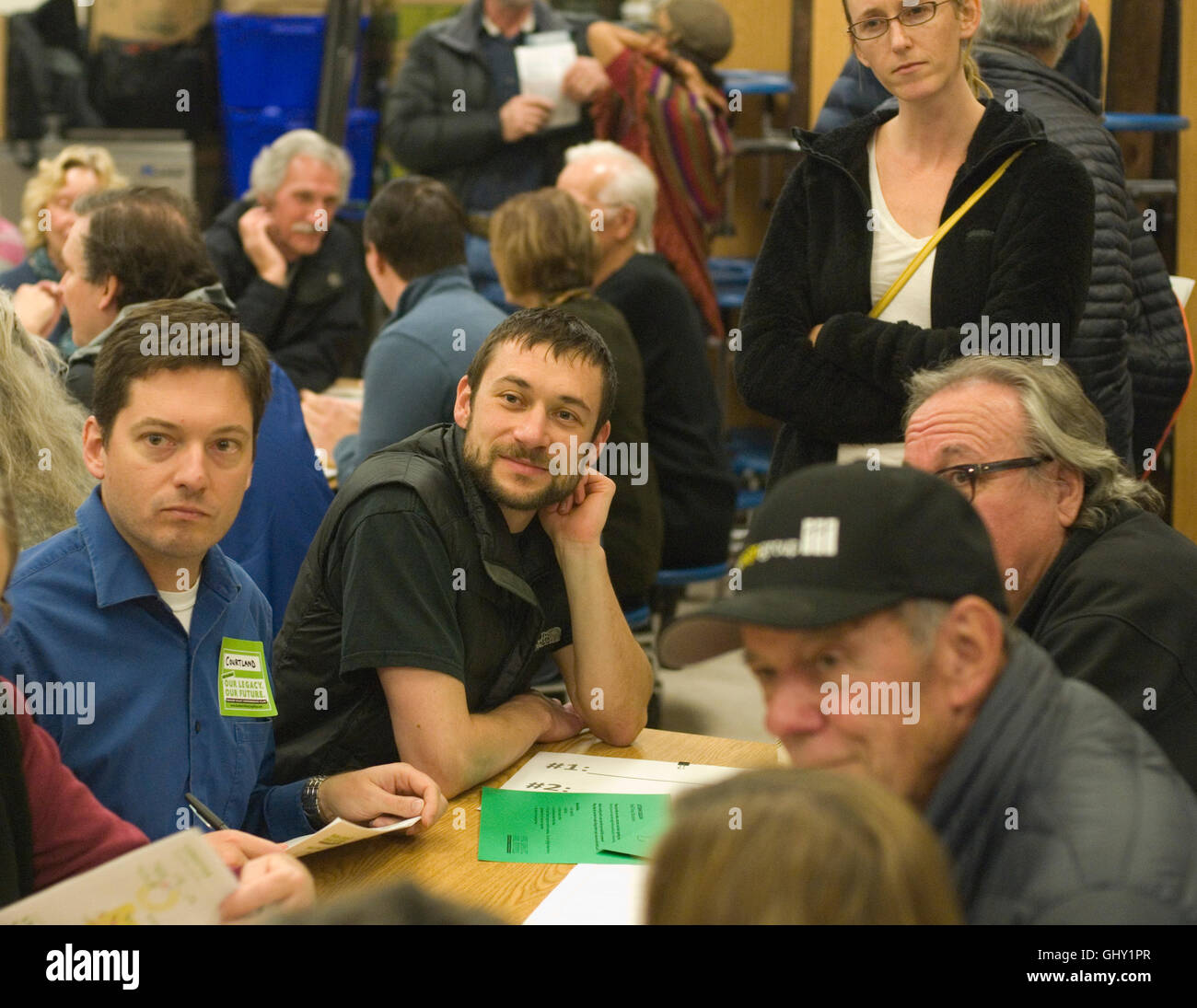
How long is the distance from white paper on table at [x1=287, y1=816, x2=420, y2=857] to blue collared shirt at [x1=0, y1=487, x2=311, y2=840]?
19 cm

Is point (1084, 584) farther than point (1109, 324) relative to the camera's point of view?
No

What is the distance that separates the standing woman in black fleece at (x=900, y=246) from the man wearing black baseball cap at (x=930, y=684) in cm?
117

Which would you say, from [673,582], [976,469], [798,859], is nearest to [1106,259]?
[976,469]

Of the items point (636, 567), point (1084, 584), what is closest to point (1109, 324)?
point (1084, 584)

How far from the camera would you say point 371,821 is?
1.79 meters

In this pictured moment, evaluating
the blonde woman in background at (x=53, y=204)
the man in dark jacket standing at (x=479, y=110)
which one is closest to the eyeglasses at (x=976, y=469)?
the man in dark jacket standing at (x=479, y=110)

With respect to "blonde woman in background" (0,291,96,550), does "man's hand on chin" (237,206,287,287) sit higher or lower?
higher

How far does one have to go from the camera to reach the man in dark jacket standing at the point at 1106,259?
2.55 meters

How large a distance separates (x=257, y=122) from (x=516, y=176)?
2.21m

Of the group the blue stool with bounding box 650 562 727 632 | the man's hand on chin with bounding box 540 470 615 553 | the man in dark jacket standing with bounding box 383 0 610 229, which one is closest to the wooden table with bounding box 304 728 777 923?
the man's hand on chin with bounding box 540 470 615 553

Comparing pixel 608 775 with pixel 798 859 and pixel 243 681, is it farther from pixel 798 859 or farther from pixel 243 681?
pixel 798 859

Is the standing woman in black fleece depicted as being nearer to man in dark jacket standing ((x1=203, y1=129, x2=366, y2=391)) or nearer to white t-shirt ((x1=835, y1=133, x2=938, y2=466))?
white t-shirt ((x1=835, y1=133, x2=938, y2=466))

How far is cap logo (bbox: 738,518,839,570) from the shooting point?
1.17m

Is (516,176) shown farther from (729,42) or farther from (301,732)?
(301,732)
